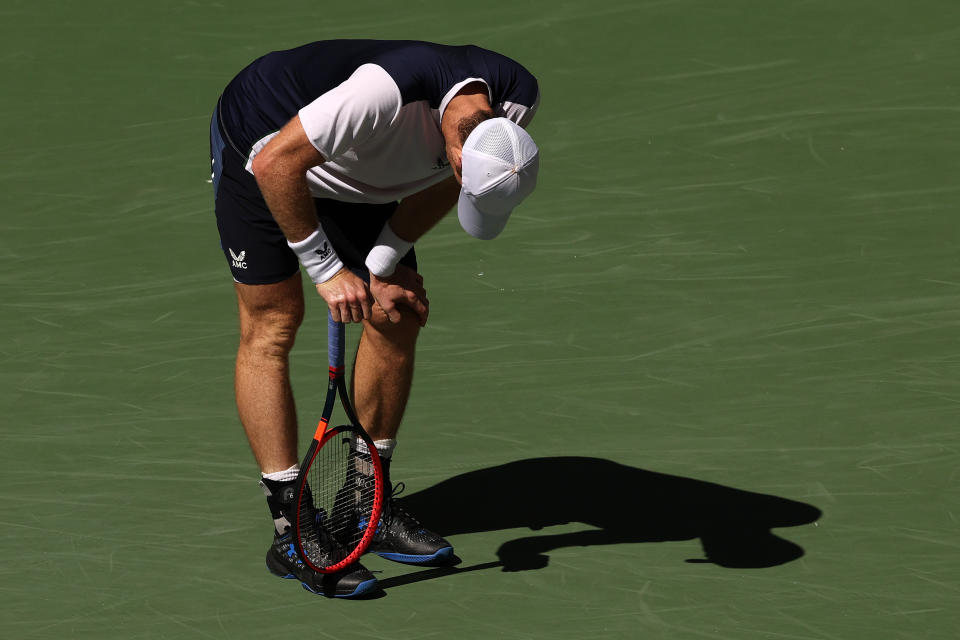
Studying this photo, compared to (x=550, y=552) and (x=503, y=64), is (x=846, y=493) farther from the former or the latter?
(x=503, y=64)

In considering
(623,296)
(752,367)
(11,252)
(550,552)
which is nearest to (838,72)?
(623,296)

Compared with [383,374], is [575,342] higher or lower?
lower

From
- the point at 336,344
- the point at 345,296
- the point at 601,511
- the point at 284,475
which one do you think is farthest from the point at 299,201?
the point at 601,511

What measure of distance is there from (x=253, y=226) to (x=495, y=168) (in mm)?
1163

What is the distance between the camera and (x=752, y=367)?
884 cm

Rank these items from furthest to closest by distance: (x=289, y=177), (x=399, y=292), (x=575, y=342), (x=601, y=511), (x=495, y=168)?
(x=575, y=342) < (x=601, y=511) < (x=399, y=292) < (x=289, y=177) < (x=495, y=168)

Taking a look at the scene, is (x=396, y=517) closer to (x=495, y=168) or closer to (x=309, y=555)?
(x=309, y=555)

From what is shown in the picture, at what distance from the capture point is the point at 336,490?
718 centimetres

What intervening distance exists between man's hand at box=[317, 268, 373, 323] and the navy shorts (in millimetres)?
424

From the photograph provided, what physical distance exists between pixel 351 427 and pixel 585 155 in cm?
527

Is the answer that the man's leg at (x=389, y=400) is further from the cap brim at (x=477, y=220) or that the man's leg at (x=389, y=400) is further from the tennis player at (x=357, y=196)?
the cap brim at (x=477, y=220)

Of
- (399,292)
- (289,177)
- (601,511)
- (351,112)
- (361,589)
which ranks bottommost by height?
(361,589)

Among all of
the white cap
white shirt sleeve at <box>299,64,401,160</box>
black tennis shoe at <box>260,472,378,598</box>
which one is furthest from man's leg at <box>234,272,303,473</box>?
the white cap

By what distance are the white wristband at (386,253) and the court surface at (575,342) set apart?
1.12 m
